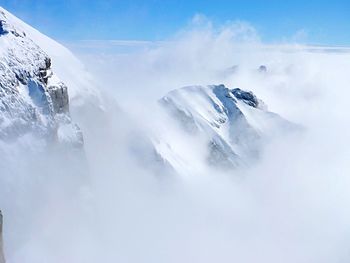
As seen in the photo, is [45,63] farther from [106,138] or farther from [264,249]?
[264,249]

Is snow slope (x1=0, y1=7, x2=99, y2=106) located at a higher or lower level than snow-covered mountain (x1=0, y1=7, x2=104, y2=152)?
higher

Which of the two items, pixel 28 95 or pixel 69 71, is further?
pixel 69 71

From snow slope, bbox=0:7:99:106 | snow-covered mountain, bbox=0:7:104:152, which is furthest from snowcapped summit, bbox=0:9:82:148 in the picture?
snow slope, bbox=0:7:99:106

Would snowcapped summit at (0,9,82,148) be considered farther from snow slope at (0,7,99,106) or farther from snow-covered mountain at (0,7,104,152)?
snow slope at (0,7,99,106)

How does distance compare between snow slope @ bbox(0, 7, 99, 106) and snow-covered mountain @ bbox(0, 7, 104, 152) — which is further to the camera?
snow slope @ bbox(0, 7, 99, 106)

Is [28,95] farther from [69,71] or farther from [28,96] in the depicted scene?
[69,71]

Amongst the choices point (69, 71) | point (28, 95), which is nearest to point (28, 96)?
point (28, 95)

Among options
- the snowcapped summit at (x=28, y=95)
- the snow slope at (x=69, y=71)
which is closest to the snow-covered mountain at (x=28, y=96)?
the snowcapped summit at (x=28, y=95)

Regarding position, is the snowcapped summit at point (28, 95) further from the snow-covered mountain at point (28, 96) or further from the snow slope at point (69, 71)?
the snow slope at point (69, 71)
